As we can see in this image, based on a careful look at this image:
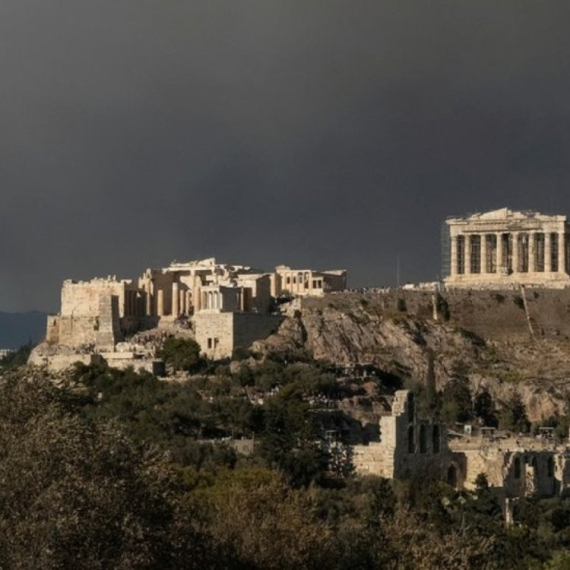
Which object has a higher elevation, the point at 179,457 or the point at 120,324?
the point at 120,324

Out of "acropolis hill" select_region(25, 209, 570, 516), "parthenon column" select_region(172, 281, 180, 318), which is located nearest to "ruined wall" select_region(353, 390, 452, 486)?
"acropolis hill" select_region(25, 209, 570, 516)

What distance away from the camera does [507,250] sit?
102125 mm

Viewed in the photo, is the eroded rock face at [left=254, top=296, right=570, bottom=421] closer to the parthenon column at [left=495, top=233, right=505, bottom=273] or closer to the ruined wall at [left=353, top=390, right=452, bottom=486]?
the parthenon column at [left=495, top=233, right=505, bottom=273]

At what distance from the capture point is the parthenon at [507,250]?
329 feet

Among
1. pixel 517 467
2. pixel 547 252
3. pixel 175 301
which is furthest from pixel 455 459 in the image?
pixel 547 252

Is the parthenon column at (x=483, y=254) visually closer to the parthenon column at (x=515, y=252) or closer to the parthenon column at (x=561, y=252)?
the parthenon column at (x=515, y=252)

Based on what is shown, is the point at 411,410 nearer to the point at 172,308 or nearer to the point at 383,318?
the point at 383,318

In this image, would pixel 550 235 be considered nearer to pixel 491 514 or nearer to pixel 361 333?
Answer: pixel 361 333

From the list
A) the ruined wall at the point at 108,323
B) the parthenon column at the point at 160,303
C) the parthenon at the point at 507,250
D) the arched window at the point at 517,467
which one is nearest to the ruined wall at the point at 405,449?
the arched window at the point at 517,467

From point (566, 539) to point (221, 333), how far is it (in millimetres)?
25834

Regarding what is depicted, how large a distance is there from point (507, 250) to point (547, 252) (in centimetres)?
241

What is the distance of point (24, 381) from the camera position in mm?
42844

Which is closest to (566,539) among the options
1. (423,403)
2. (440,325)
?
(423,403)

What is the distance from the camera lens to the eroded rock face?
8694 centimetres
